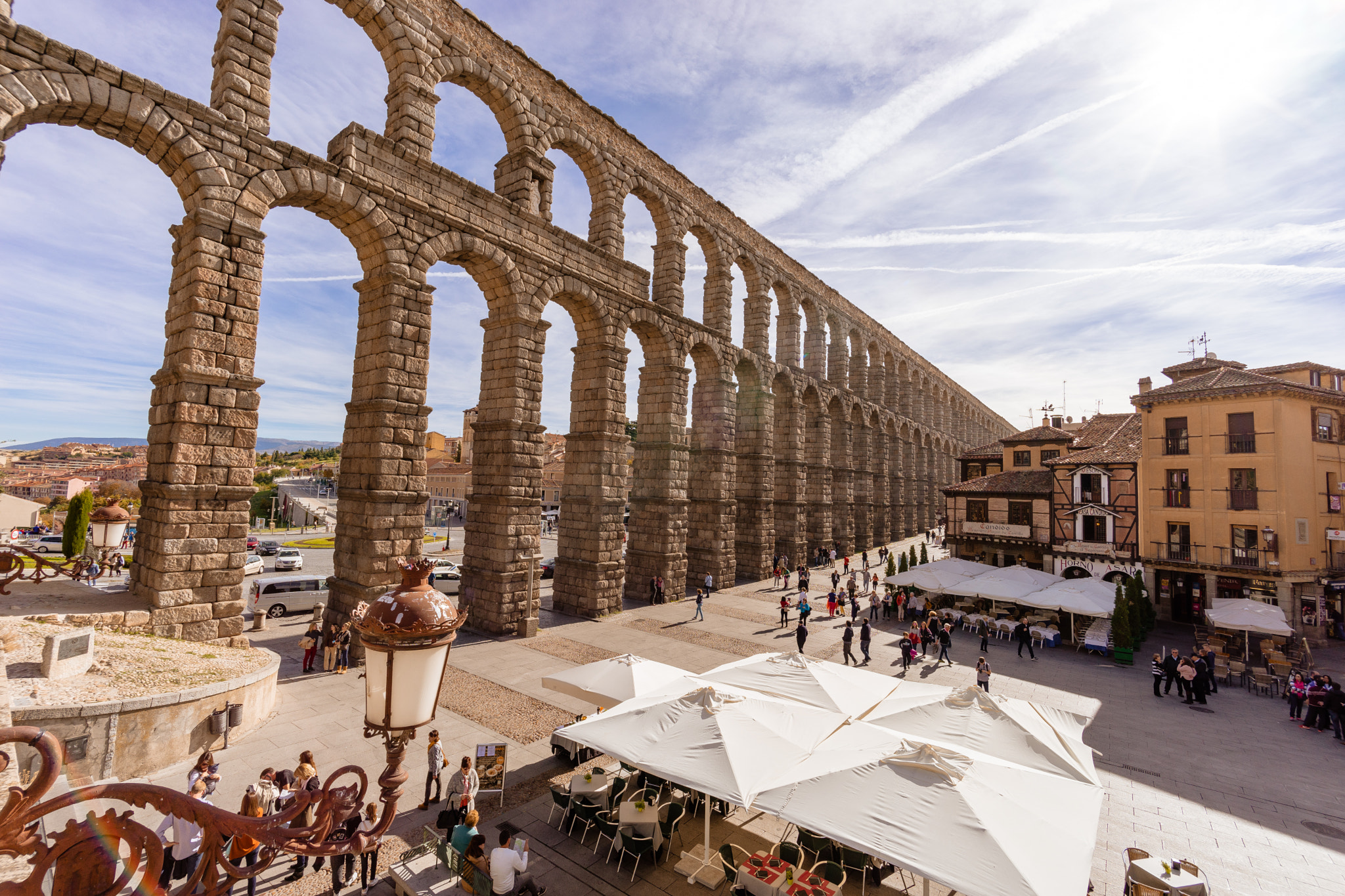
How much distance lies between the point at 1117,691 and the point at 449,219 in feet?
71.4

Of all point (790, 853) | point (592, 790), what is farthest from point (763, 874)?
point (592, 790)

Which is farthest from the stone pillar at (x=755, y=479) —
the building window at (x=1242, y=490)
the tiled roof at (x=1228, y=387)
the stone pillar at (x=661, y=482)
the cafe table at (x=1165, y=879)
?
the cafe table at (x=1165, y=879)

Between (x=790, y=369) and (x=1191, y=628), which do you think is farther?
(x=790, y=369)


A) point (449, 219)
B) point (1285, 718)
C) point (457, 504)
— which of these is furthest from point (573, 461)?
point (457, 504)

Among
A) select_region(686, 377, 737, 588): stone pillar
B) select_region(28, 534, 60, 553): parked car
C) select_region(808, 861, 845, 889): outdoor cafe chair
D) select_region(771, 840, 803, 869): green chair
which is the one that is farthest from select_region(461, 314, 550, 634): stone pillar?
select_region(28, 534, 60, 553): parked car

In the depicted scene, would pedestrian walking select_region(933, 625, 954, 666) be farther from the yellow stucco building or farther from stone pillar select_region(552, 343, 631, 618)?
the yellow stucco building

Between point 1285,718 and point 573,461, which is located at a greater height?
point 573,461

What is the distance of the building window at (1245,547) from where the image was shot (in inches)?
837

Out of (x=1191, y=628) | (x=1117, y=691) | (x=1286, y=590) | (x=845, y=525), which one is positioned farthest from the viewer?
(x=845, y=525)

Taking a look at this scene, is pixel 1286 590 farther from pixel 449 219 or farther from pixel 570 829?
pixel 449 219

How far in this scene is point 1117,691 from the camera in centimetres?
1555

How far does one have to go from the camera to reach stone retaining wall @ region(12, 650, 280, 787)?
304 inches

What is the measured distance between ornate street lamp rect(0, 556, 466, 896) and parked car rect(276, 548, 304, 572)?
3281 centimetres

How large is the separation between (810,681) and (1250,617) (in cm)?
1689
